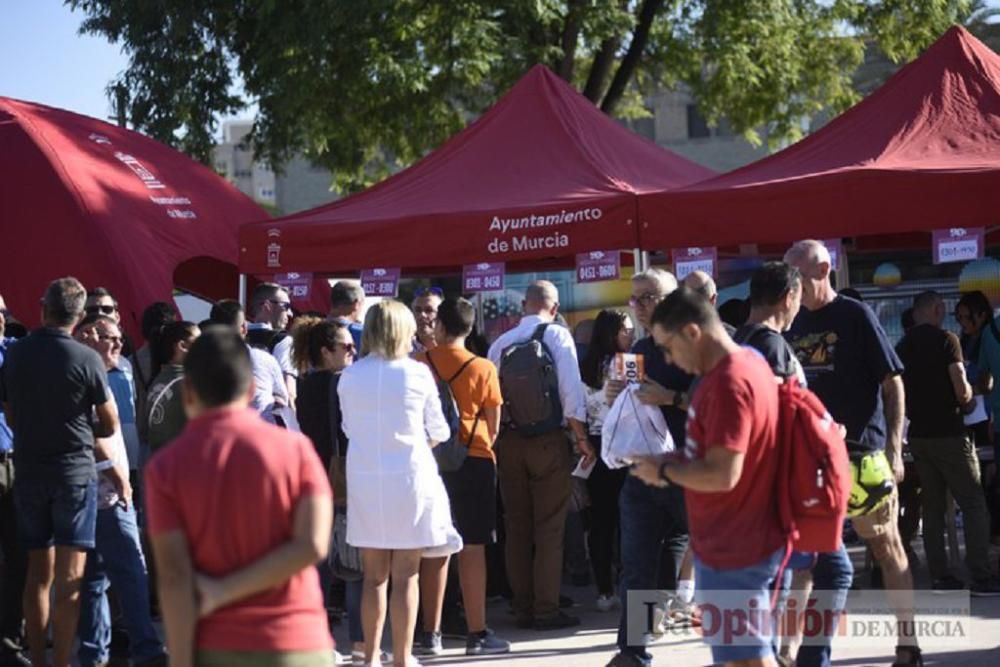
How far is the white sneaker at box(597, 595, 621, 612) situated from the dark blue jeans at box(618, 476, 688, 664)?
204 centimetres

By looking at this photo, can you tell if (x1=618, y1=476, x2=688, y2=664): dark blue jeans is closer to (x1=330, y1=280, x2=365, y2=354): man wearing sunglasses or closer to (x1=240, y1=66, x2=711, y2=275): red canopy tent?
(x1=330, y1=280, x2=365, y2=354): man wearing sunglasses

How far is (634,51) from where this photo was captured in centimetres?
2231

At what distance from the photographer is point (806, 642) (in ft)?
21.0

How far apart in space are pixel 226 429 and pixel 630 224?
670 centimetres

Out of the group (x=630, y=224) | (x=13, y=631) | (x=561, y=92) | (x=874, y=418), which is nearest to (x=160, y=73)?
(x=561, y=92)

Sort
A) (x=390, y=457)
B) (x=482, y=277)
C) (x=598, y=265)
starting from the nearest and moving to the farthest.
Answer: (x=390, y=457), (x=598, y=265), (x=482, y=277)

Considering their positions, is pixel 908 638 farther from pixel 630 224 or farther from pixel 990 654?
pixel 630 224

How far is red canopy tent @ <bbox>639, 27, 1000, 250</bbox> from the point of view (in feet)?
30.7

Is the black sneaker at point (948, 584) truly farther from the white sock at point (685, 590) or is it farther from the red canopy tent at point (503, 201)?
the red canopy tent at point (503, 201)

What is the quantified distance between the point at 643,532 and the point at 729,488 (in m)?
2.62

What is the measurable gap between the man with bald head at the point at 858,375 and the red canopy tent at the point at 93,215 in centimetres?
757

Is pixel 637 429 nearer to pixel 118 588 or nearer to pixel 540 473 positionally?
pixel 540 473

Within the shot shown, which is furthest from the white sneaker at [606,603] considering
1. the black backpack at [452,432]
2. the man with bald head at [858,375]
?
the man with bald head at [858,375]

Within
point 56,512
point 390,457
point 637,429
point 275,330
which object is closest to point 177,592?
point 390,457
